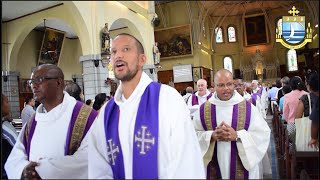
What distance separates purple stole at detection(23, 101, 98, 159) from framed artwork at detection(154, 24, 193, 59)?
29.5 inches

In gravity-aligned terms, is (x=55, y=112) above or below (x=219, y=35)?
below

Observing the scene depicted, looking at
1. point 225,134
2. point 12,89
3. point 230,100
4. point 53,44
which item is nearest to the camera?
point 53,44

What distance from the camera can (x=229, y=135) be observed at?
302cm

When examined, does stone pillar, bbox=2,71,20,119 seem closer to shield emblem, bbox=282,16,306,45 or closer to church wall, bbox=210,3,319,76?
church wall, bbox=210,3,319,76

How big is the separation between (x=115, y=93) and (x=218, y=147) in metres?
1.29

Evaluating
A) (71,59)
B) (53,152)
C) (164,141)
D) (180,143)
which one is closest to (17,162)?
(53,152)

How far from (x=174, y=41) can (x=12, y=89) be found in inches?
64.0

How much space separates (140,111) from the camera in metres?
2.20

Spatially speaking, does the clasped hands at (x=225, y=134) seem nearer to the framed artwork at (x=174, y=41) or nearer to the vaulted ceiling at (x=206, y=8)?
the framed artwork at (x=174, y=41)

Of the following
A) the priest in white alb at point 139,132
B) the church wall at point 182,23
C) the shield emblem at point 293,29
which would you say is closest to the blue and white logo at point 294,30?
the shield emblem at point 293,29

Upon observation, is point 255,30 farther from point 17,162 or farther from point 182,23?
point 17,162

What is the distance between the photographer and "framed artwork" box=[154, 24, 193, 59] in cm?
291

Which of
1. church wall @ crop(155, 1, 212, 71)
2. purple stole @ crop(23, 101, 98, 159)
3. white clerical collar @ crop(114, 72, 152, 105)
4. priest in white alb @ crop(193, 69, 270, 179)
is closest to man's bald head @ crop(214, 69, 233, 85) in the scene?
priest in white alb @ crop(193, 69, 270, 179)

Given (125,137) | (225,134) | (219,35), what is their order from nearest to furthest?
(125,137)
(225,134)
(219,35)
